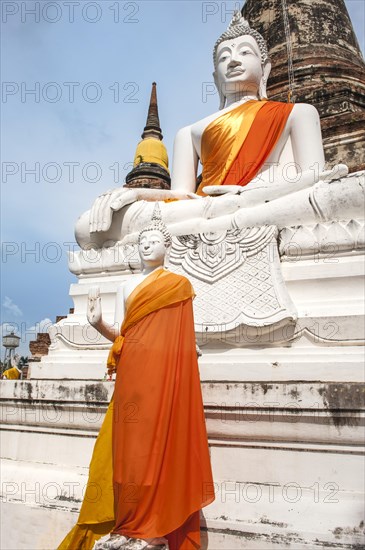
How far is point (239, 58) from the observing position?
16.9ft

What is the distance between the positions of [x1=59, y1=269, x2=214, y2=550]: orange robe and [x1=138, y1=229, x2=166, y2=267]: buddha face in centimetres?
28

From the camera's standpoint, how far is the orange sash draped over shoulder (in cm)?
466

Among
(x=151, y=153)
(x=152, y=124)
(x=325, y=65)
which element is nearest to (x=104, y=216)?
(x=325, y=65)

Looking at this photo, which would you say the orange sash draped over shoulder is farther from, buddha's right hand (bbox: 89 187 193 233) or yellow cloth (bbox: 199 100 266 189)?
buddha's right hand (bbox: 89 187 193 233)

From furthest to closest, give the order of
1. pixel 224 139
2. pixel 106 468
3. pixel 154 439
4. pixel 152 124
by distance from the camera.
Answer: pixel 152 124
pixel 224 139
pixel 106 468
pixel 154 439


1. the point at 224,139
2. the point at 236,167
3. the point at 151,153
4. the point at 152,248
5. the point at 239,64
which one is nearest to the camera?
the point at 152,248

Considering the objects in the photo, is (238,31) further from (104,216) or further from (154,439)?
(154,439)

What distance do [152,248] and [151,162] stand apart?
1553 cm

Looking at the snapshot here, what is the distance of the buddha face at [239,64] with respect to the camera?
5.14 metres

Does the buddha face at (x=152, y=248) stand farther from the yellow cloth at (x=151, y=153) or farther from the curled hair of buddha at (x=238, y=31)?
the yellow cloth at (x=151, y=153)

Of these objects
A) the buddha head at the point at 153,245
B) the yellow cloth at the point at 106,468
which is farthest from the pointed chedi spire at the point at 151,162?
the yellow cloth at the point at 106,468

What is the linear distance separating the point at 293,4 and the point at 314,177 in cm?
738

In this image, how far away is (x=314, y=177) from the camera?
12.6 feet

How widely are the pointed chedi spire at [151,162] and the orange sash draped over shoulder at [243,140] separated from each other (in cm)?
1155
